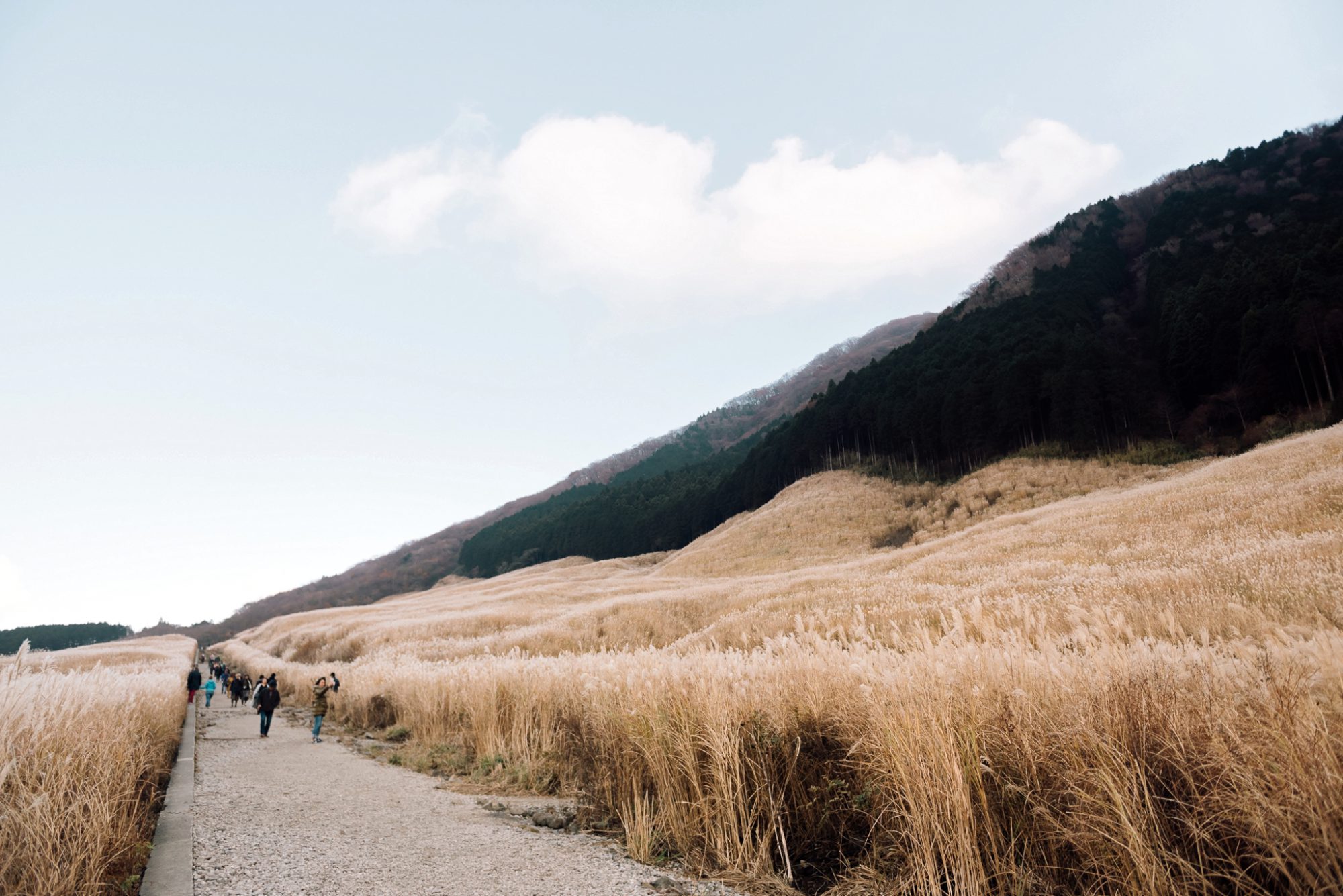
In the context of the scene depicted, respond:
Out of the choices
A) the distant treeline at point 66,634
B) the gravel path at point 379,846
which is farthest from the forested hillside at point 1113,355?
the distant treeline at point 66,634

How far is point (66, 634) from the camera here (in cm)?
16288

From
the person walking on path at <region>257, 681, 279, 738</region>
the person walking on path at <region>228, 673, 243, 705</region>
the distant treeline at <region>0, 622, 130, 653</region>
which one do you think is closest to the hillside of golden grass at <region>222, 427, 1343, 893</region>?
the person walking on path at <region>257, 681, 279, 738</region>

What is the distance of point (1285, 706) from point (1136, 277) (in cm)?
12143

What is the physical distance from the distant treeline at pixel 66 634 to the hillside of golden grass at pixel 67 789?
632 feet

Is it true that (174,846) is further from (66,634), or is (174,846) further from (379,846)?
(66,634)

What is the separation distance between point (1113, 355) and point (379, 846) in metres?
75.2

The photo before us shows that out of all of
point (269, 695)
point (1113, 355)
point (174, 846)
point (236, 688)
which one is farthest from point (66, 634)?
point (1113, 355)

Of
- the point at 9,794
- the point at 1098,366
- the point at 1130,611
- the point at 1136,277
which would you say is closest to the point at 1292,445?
the point at 1098,366

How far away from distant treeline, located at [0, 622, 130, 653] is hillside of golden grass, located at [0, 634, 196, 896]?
19267cm

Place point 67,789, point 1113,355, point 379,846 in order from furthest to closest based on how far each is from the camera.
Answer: point 1113,355, point 379,846, point 67,789

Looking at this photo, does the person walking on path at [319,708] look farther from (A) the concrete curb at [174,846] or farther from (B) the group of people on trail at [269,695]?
(A) the concrete curb at [174,846]

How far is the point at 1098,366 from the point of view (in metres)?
57.6

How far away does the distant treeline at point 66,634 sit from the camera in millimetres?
139500

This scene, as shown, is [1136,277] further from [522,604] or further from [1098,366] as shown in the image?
[522,604]
